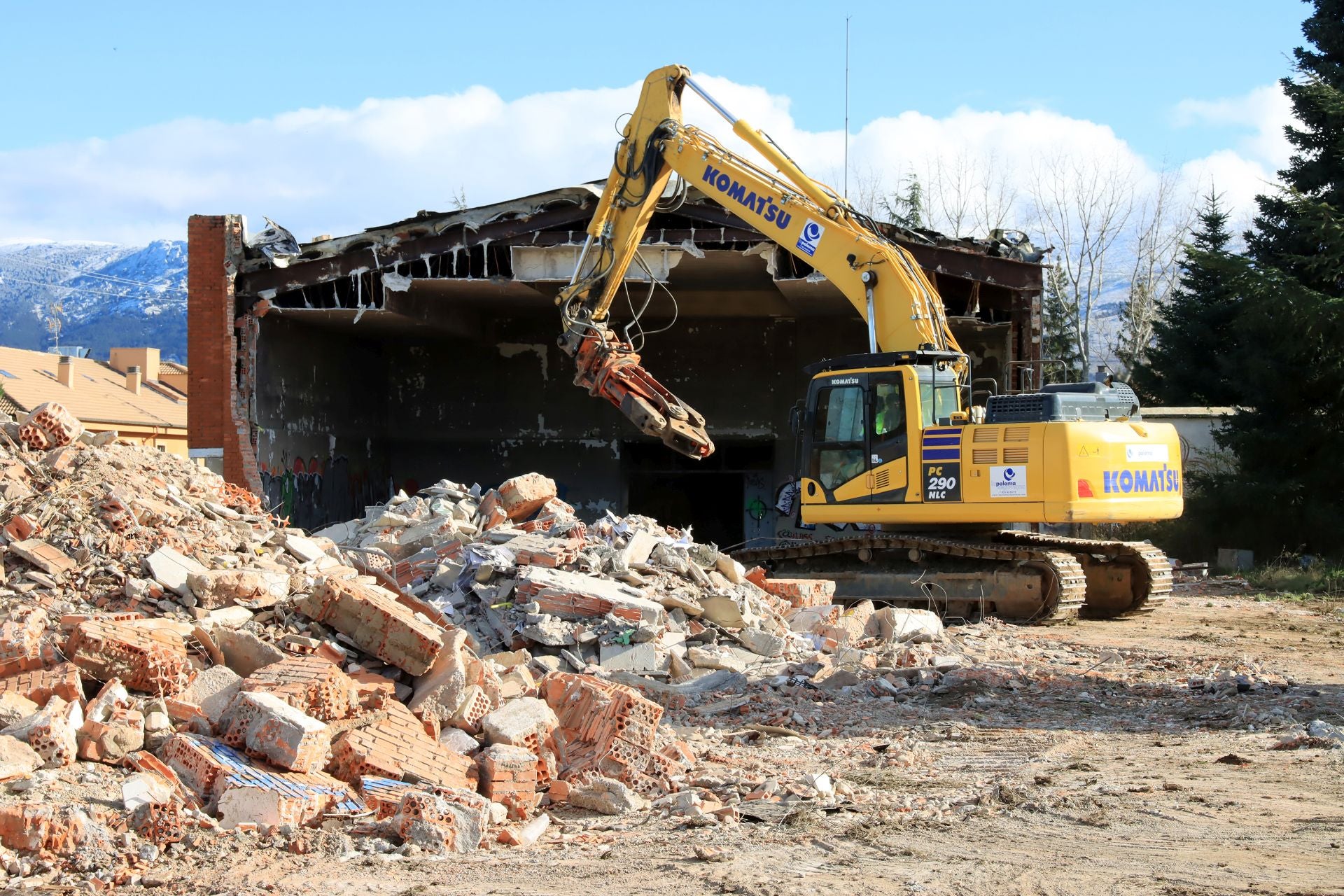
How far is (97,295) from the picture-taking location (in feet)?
500

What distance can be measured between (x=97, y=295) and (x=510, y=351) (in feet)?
475

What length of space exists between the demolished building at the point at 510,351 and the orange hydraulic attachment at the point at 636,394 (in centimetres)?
246

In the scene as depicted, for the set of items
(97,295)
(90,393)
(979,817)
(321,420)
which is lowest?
(979,817)

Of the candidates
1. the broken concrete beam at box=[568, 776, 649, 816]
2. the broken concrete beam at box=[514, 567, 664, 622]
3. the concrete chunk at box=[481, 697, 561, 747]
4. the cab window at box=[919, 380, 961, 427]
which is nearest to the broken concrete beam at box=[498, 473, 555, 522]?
the broken concrete beam at box=[514, 567, 664, 622]

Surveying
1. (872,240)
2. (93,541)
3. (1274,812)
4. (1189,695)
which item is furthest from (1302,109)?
(93,541)

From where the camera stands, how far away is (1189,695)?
9.66 m

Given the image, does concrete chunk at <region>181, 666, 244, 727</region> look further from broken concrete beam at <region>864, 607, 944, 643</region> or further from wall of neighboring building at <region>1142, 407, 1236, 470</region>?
wall of neighboring building at <region>1142, 407, 1236, 470</region>

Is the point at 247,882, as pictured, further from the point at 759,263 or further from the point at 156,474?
the point at 759,263

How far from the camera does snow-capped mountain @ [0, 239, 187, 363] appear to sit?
13712 cm

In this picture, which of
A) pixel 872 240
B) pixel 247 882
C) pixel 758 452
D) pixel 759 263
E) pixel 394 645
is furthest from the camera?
pixel 758 452

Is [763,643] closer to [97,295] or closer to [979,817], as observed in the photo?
[979,817]

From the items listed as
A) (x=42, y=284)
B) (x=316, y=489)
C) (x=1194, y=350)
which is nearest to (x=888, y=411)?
(x=316, y=489)

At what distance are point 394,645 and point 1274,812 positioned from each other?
4920 millimetres

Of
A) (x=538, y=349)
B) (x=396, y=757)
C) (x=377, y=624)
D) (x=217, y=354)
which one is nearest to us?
(x=396, y=757)
